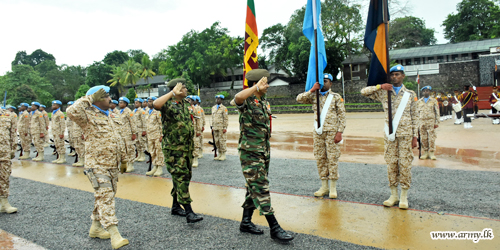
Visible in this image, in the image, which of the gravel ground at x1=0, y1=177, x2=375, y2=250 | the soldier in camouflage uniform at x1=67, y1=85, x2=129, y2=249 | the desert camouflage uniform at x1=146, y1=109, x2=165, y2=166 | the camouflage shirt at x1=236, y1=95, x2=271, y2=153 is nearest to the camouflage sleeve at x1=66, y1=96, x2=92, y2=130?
the soldier in camouflage uniform at x1=67, y1=85, x2=129, y2=249

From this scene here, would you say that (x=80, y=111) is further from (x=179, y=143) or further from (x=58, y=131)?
(x=58, y=131)

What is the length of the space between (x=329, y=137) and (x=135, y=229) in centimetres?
328

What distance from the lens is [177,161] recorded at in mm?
4551

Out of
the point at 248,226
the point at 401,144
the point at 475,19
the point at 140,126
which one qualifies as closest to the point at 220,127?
the point at 140,126

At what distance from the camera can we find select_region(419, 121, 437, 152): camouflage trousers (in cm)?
870

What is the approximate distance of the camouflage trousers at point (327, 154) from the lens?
524 cm

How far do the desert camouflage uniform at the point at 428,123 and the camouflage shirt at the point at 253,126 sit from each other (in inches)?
259

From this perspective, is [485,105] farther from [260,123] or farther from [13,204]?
[13,204]

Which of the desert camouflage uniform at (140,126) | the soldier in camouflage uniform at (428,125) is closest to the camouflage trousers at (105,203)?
the desert camouflage uniform at (140,126)

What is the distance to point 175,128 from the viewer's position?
4602 mm

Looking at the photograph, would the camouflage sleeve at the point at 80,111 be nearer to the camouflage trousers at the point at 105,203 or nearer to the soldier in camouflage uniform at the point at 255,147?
the camouflage trousers at the point at 105,203

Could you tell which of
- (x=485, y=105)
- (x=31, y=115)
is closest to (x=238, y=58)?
(x=485, y=105)

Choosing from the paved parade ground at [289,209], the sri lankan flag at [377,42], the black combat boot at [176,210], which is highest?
the sri lankan flag at [377,42]

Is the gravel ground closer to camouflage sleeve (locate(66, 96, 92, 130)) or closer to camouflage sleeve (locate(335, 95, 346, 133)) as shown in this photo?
camouflage sleeve (locate(66, 96, 92, 130))
